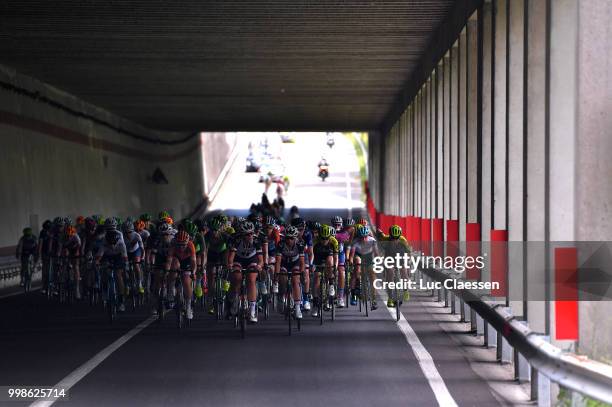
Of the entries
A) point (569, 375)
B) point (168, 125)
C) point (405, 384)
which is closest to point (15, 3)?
point (405, 384)

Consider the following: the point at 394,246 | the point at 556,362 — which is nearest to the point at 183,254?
the point at 394,246

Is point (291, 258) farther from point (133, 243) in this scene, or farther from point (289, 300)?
point (133, 243)

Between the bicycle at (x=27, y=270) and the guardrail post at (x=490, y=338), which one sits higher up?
the bicycle at (x=27, y=270)

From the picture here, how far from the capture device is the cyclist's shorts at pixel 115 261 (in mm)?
18109

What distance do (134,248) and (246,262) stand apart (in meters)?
3.52

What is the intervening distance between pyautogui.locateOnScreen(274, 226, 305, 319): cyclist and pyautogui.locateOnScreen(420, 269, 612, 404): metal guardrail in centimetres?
515

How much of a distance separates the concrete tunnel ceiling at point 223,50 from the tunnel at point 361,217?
0.37 ft

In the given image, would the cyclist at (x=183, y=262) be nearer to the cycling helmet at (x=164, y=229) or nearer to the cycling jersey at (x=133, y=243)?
the cycling helmet at (x=164, y=229)

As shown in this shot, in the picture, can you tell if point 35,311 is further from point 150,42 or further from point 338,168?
point 338,168

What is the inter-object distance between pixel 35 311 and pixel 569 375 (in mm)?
13624

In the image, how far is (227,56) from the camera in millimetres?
28172

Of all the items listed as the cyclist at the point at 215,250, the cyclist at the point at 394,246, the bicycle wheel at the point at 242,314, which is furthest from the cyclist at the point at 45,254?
the bicycle wheel at the point at 242,314

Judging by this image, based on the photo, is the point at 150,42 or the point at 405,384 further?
the point at 150,42

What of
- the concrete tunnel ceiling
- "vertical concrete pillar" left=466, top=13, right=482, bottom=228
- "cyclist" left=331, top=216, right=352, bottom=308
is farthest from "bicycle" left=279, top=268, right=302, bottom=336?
the concrete tunnel ceiling
